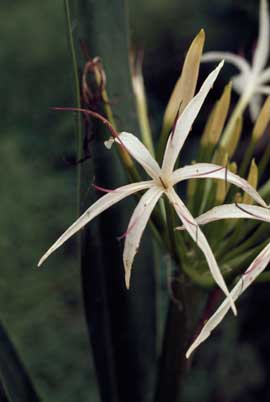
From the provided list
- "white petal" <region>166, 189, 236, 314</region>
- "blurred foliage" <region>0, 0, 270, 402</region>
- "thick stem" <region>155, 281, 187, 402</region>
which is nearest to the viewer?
"white petal" <region>166, 189, 236, 314</region>

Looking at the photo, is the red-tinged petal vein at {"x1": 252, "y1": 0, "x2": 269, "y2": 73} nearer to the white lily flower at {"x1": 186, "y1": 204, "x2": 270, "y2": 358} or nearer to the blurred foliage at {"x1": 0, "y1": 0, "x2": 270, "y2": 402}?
the white lily flower at {"x1": 186, "y1": 204, "x2": 270, "y2": 358}

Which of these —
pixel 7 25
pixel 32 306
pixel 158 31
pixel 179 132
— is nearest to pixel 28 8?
pixel 7 25

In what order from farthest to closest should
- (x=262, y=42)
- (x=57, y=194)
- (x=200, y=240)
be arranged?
(x=57, y=194) → (x=262, y=42) → (x=200, y=240)

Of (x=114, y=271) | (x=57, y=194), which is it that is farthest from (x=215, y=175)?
(x=57, y=194)

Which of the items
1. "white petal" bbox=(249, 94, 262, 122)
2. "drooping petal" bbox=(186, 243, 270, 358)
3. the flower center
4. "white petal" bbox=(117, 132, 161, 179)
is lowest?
"drooping petal" bbox=(186, 243, 270, 358)

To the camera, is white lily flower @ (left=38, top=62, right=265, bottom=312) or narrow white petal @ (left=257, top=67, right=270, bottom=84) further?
narrow white petal @ (left=257, top=67, right=270, bottom=84)

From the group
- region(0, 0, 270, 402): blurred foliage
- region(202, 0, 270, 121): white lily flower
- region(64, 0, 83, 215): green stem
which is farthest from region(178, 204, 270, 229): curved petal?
region(0, 0, 270, 402): blurred foliage

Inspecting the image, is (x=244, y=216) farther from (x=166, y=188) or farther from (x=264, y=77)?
(x=264, y=77)
